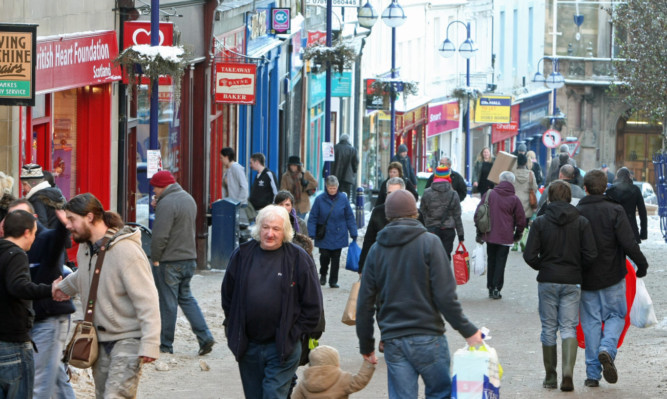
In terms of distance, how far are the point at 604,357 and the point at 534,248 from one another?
40.5 inches

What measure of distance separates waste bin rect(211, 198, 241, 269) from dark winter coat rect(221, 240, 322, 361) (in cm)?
1131

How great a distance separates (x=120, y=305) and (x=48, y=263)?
3.25ft

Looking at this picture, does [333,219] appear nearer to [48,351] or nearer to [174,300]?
[174,300]

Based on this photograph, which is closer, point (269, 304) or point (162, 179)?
point (269, 304)

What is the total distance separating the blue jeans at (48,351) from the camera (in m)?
8.18

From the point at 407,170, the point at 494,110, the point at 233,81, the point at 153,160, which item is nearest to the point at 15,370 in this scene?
the point at 153,160

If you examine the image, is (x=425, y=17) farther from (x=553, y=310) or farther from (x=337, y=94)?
(x=553, y=310)

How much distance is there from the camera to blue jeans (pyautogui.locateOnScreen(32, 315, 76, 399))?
26.8 feet

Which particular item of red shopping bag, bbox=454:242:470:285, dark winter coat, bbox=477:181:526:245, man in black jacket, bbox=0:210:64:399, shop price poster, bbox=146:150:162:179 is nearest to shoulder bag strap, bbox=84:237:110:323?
man in black jacket, bbox=0:210:64:399

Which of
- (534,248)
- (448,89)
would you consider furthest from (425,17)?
(534,248)

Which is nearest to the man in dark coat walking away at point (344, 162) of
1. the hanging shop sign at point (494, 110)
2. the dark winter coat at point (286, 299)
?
the dark winter coat at point (286, 299)

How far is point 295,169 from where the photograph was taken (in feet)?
74.8

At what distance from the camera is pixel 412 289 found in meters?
7.79

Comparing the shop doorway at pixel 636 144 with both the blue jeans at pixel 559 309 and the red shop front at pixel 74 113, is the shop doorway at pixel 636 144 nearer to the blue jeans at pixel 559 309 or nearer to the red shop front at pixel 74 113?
the red shop front at pixel 74 113
